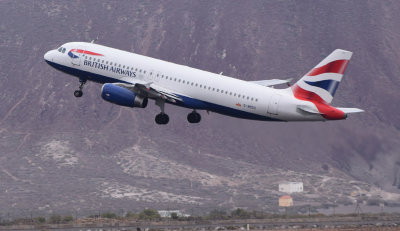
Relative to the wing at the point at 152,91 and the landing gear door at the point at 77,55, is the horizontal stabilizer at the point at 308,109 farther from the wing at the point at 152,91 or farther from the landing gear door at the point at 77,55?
the landing gear door at the point at 77,55

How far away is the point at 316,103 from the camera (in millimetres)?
96312

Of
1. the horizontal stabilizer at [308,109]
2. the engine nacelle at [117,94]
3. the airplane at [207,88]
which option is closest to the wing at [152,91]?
the airplane at [207,88]

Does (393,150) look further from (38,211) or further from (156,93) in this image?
(156,93)

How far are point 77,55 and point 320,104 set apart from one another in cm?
2479

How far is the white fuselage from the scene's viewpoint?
9706cm

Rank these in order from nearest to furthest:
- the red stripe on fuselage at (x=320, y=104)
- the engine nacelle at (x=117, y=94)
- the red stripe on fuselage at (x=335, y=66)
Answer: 1. the red stripe on fuselage at (x=320, y=104)
2. the red stripe on fuselage at (x=335, y=66)
3. the engine nacelle at (x=117, y=94)

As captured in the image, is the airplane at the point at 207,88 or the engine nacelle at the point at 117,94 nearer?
the airplane at the point at 207,88

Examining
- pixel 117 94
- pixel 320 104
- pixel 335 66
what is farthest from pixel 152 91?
pixel 335 66

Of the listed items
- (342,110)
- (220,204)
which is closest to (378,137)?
(220,204)

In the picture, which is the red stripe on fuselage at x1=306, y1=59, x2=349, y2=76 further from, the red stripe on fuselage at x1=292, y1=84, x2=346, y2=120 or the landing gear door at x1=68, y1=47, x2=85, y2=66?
the landing gear door at x1=68, y1=47, x2=85, y2=66

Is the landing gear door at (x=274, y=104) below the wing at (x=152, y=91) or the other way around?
below

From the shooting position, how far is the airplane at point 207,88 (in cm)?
9631

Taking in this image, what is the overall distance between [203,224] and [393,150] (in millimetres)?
82836

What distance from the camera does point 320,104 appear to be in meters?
96.2
